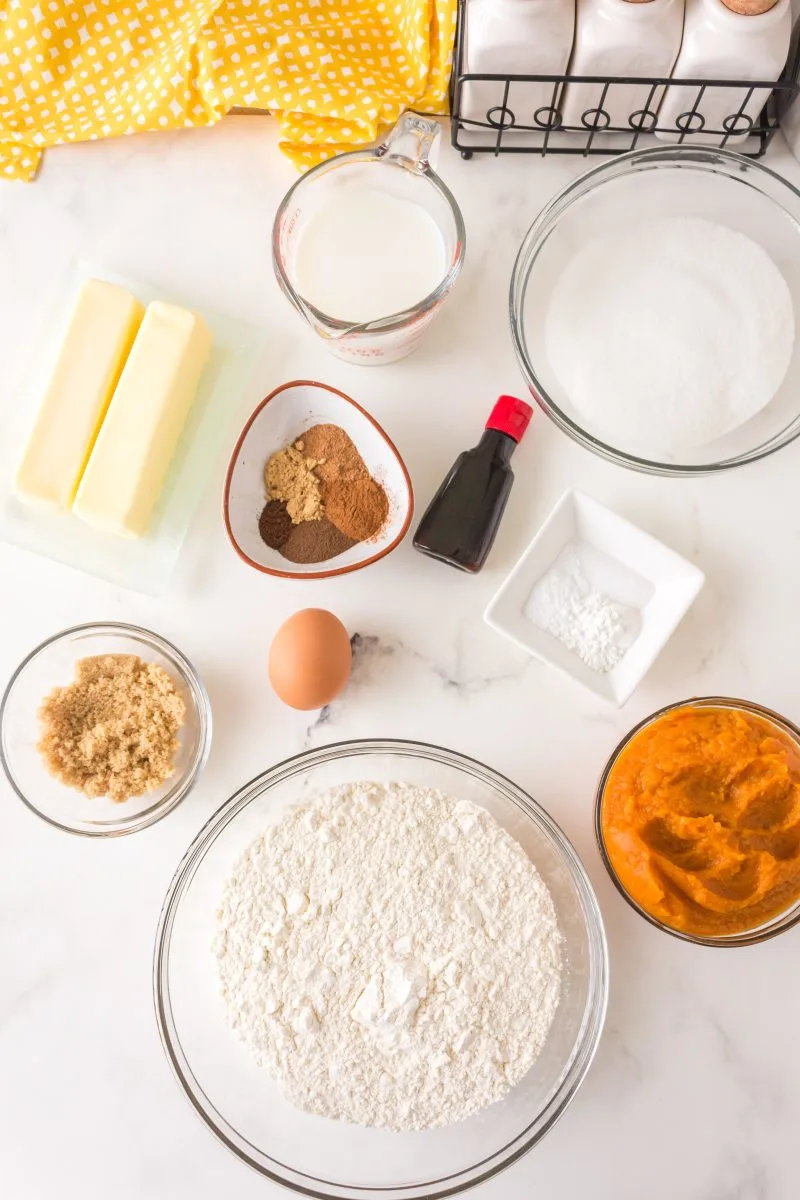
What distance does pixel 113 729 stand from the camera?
48.3 inches

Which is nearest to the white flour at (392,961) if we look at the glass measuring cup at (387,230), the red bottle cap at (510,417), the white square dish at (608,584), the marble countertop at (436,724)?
the marble countertop at (436,724)

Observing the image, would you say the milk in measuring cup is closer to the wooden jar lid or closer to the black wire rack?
the black wire rack

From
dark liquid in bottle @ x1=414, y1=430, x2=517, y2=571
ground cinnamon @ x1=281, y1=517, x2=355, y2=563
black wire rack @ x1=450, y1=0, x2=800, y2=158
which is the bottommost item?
ground cinnamon @ x1=281, y1=517, x2=355, y2=563

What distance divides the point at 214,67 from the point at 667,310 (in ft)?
2.29

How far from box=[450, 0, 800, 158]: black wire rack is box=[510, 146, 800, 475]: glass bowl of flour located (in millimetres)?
41

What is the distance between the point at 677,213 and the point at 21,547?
102 cm

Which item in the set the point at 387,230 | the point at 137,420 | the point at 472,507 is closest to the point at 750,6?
the point at 387,230

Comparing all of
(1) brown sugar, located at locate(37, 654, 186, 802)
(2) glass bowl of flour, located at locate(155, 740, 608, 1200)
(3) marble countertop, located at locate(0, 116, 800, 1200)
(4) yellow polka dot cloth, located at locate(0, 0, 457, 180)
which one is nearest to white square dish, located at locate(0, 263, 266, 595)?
(3) marble countertop, located at locate(0, 116, 800, 1200)

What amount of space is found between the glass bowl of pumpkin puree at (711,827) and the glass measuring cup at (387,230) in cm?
58

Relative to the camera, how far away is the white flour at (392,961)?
115cm

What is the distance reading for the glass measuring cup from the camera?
3.81 ft

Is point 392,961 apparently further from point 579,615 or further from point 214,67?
point 214,67

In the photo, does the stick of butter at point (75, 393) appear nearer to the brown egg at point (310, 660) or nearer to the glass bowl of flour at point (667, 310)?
the brown egg at point (310, 660)

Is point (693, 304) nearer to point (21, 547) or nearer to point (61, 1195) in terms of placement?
point (21, 547)
